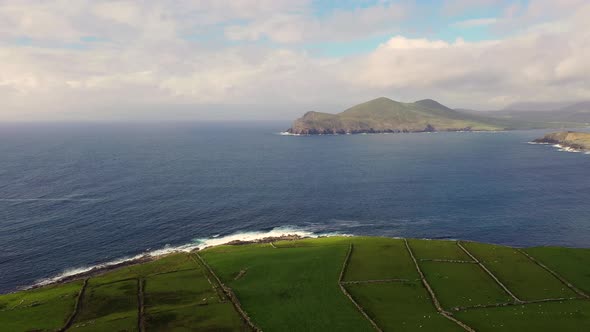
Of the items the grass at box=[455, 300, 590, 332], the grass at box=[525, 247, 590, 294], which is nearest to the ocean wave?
the grass at box=[525, 247, 590, 294]

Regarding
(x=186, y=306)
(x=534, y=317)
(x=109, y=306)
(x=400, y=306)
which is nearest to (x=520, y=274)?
(x=534, y=317)

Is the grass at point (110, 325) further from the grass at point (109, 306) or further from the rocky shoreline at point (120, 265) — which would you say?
the rocky shoreline at point (120, 265)

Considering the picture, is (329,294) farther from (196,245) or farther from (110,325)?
(196,245)

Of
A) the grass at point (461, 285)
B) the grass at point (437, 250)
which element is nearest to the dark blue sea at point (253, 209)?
the grass at point (437, 250)

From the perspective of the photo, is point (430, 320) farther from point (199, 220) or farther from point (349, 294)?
point (199, 220)

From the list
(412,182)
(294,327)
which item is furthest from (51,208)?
(412,182)

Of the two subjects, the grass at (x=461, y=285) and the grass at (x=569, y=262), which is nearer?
the grass at (x=461, y=285)
